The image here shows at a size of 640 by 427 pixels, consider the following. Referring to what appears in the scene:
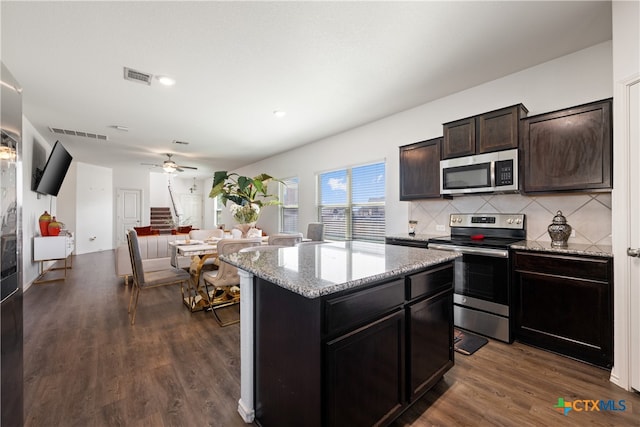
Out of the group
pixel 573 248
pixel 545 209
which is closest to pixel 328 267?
pixel 573 248

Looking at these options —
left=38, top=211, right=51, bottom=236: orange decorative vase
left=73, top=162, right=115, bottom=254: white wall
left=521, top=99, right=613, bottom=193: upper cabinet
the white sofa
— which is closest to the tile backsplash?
left=521, top=99, right=613, bottom=193: upper cabinet

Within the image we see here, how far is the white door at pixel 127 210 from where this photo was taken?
8859 mm

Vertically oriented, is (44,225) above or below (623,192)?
below

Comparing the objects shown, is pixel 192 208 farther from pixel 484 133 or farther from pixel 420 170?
pixel 484 133

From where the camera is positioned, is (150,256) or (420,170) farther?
(150,256)

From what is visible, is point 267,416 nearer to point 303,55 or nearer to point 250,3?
point 250,3

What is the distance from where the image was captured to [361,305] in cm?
130

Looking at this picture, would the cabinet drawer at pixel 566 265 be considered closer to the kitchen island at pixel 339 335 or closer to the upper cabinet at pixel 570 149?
the upper cabinet at pixel 570 149

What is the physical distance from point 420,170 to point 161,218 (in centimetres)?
1034

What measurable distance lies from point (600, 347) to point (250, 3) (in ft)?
12.0

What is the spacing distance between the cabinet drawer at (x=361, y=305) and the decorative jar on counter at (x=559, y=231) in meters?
1.92

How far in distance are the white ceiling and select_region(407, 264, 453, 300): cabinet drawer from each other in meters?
1.89

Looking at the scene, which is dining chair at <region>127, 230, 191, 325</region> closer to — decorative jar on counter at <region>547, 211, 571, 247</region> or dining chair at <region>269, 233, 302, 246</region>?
dining chair at <region>269, 233, 302, 246</region>

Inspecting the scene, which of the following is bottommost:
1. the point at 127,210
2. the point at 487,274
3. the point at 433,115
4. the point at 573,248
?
the point at 487,274
